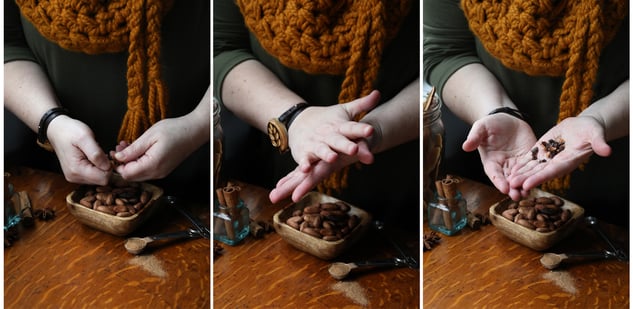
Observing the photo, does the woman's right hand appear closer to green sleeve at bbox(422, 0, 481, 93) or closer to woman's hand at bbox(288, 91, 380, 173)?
woman's hand at bbox(288, 91, 380, 173)

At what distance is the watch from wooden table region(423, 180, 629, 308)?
1.56 ft

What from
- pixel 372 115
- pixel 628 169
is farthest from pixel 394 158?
pixel 628 169

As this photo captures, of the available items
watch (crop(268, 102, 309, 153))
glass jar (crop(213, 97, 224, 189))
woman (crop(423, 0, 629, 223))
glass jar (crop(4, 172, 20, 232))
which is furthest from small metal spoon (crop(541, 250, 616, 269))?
glass jar (crop(4, 172, 20, 232))

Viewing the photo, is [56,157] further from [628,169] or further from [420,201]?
[628,169]

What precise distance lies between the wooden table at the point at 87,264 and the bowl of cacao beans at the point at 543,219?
2.81 ft

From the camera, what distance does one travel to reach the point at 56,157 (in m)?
2.63

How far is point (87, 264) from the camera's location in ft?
8.63

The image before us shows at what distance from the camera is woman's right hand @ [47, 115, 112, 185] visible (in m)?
2.58

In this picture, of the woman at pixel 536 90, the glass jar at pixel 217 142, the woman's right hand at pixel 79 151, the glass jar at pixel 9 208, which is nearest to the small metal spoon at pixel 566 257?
the woman at pixel 536 90

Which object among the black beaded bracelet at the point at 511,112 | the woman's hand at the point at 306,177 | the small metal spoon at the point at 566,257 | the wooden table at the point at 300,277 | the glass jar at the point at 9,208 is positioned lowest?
the wooden table at the point at 300,277

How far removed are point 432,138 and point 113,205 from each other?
Answer: 0.88 metres

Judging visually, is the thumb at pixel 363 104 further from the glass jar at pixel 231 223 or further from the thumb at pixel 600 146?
the thumb at pixel 600 146

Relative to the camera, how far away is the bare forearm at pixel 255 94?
101 inches

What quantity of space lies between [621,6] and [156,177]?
129 centimetres
